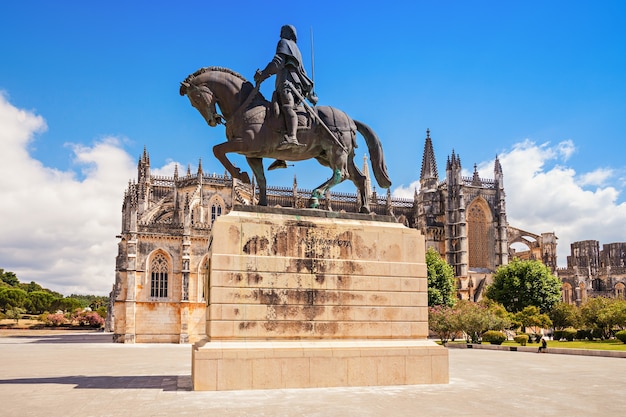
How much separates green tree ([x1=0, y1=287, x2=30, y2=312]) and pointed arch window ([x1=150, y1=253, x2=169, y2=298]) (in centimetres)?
4718

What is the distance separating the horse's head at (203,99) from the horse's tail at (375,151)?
3.67m

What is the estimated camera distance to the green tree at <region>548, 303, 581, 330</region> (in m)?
45.0

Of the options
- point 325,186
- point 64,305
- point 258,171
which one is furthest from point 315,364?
point 64,305

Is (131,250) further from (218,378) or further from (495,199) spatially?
(495,199)

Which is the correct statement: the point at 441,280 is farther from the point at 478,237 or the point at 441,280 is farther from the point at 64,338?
the point at 64,338

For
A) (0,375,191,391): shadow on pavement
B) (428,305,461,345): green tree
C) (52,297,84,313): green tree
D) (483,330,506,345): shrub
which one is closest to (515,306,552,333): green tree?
(483,330,506,345): shrub

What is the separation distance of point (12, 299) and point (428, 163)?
64.7 meters

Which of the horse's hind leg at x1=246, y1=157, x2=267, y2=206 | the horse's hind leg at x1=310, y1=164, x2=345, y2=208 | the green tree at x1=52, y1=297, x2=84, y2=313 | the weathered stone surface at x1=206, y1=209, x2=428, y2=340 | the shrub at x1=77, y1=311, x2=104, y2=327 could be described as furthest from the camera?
the green tree at x1=52, y1=297, x2=84, y2=313

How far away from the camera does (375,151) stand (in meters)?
14.6

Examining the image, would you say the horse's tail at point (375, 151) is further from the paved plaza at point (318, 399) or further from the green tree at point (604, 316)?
the green tree at point (604, 316)

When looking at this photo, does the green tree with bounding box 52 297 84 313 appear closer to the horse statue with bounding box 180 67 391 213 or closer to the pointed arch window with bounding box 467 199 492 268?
the pointed arch window with bounding box 467 199 492 268

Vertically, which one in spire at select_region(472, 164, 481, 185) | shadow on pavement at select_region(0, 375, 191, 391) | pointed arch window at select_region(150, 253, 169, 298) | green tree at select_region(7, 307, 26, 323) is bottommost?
green tree at select_region(7, 307, 26, 323)

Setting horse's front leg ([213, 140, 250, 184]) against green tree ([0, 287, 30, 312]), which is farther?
green tree ([0, 287, 30, 312])

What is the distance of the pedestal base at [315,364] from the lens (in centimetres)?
1098
